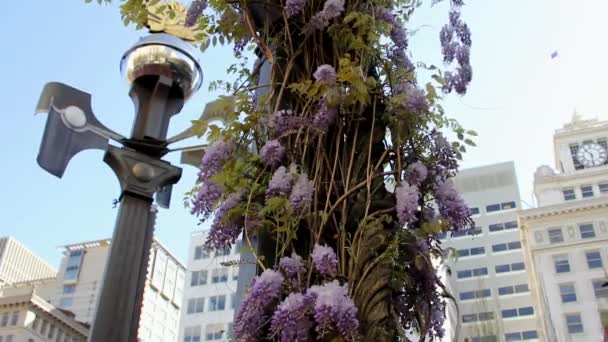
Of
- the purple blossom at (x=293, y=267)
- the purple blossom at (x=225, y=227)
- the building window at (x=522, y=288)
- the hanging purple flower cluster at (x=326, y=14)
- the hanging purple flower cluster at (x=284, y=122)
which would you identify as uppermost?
the building window at (x=522, y=288)

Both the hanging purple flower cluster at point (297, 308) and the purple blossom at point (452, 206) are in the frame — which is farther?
the purple blossom at point (452, 206)

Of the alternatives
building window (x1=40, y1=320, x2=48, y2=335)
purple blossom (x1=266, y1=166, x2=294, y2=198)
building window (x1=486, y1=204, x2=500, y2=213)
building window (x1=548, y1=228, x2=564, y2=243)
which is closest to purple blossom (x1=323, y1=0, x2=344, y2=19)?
purple blossom (x1=266, y1=166, x2=294, y2=198)

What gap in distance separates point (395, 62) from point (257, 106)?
1.94ft

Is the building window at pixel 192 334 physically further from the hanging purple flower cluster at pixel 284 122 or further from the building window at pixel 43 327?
the hanging purple flower cluster at pixel 284 122

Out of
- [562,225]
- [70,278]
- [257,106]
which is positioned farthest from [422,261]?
[70,278]

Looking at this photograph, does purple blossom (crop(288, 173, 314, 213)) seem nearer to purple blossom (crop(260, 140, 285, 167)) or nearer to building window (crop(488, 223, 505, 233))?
purple blossom (crop(260, 140, 285, 167))

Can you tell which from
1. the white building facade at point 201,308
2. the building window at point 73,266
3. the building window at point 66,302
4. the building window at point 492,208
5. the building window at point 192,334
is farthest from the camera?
the building window at point 73,266

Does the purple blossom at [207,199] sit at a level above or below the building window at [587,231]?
below

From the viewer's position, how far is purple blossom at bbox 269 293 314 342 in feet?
5.88

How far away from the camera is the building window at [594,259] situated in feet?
156

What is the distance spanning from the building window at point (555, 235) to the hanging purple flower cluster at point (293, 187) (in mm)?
51897

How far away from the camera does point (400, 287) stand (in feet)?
6.72

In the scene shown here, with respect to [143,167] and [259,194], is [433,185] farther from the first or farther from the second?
[143,167]

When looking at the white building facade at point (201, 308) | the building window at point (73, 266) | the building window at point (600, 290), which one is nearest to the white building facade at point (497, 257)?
the building window at point (600, 290)
